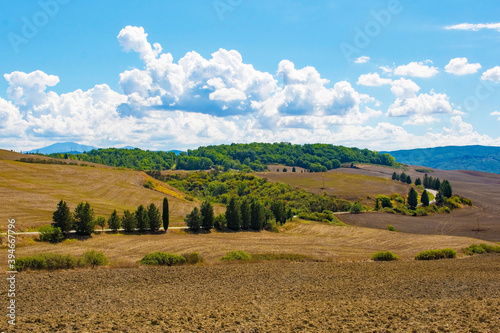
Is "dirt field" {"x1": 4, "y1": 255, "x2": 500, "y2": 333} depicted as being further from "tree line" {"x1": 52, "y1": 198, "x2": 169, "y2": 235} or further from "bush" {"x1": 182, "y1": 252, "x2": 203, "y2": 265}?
"tree line" {"x1": 52, "y1": 198, "x2": 169, "y2": 235}

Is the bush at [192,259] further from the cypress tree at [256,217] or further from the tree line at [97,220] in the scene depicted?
the cypress tree at [256,217]

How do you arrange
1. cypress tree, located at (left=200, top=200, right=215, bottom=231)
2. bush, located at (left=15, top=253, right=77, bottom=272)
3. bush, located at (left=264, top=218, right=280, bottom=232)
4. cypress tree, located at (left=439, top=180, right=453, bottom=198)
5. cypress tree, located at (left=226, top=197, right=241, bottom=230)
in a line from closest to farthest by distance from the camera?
bush, located at (left=15, top=253, right=77, bottom=272)
cypress tree, located at (left=200, top=200, right=215, bottom=231)
cypress tree, located at (left=226, top=197, right=241, bottom=230)
bush, located at (left=264, top=218, right=280, bottom=232)
cypress tree, located at (left=439, top=180, right=453, bottom=198)

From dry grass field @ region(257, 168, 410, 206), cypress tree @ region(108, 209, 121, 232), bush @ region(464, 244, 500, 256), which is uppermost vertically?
dry grass field @ region(257, 168, 410, 206)

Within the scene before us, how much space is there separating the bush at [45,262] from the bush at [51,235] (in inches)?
717

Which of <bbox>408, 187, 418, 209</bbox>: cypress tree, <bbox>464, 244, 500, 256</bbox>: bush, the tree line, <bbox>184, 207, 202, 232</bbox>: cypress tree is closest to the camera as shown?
<bbox>464, 244, 500, 256</bbox>: bush

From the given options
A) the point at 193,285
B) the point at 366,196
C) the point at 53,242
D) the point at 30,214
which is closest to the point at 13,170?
the point at 30,214

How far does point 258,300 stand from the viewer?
865 inches

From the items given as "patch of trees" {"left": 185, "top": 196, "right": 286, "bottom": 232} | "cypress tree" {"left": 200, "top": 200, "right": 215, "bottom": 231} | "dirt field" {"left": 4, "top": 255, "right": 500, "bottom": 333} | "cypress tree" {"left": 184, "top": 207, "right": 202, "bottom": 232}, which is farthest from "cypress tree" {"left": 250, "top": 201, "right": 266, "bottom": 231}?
"dirt field" {"left": 4, "top": 255, "right": 500, "bottom": 333}

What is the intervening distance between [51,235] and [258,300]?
3550 centimetres

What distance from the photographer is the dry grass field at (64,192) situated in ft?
193

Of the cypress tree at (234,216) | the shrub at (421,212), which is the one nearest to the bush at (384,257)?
the cypress tree at (234,216)

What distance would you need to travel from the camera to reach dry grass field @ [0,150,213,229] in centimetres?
5897

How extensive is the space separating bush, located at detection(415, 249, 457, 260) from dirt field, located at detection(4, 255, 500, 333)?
1135 cm

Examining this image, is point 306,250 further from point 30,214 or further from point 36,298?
point 30,214
